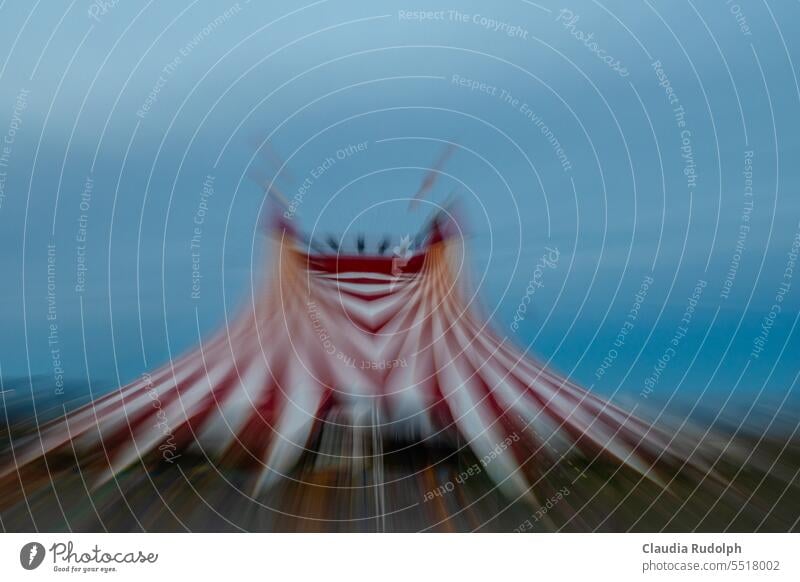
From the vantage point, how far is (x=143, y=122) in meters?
2.54

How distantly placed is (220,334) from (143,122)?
2.39ft
